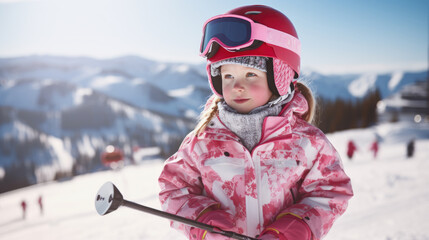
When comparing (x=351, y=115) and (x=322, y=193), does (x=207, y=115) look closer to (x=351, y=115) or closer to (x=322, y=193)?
(x=322, y=193)

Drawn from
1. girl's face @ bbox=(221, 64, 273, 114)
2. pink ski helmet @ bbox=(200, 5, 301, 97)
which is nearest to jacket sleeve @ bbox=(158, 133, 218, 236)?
girl's face @ bbox=(221, 64, 273, 114)

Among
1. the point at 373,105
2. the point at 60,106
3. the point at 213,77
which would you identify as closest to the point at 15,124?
the point at 60,106

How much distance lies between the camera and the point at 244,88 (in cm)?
171

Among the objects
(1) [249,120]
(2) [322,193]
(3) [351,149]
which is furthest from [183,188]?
(3) [351,149]

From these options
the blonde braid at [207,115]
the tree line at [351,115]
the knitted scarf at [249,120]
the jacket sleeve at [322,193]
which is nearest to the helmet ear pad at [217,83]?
the blonde braid at [207,115]

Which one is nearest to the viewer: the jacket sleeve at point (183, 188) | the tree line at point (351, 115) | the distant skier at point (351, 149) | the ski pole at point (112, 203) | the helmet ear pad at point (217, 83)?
the ski pole at point (112, 203)

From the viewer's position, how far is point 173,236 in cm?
410

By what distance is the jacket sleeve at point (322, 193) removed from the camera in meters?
1.52

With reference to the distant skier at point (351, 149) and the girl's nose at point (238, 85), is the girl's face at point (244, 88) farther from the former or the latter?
the distant skier at point (351, 149)

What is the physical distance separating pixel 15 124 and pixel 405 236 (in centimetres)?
19285

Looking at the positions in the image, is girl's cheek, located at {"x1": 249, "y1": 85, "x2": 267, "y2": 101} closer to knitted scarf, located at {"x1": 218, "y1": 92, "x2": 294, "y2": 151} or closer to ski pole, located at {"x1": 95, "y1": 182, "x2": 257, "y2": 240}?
knitted scarf, located at {"x1": 218, "y1": 92, "x2": 294, "y2": 151}

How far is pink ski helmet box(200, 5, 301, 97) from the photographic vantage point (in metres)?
1.79

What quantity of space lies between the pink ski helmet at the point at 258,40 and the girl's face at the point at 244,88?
2.9 inches

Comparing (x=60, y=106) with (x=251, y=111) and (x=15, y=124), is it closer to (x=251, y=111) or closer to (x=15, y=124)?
(x=15, y=124)
